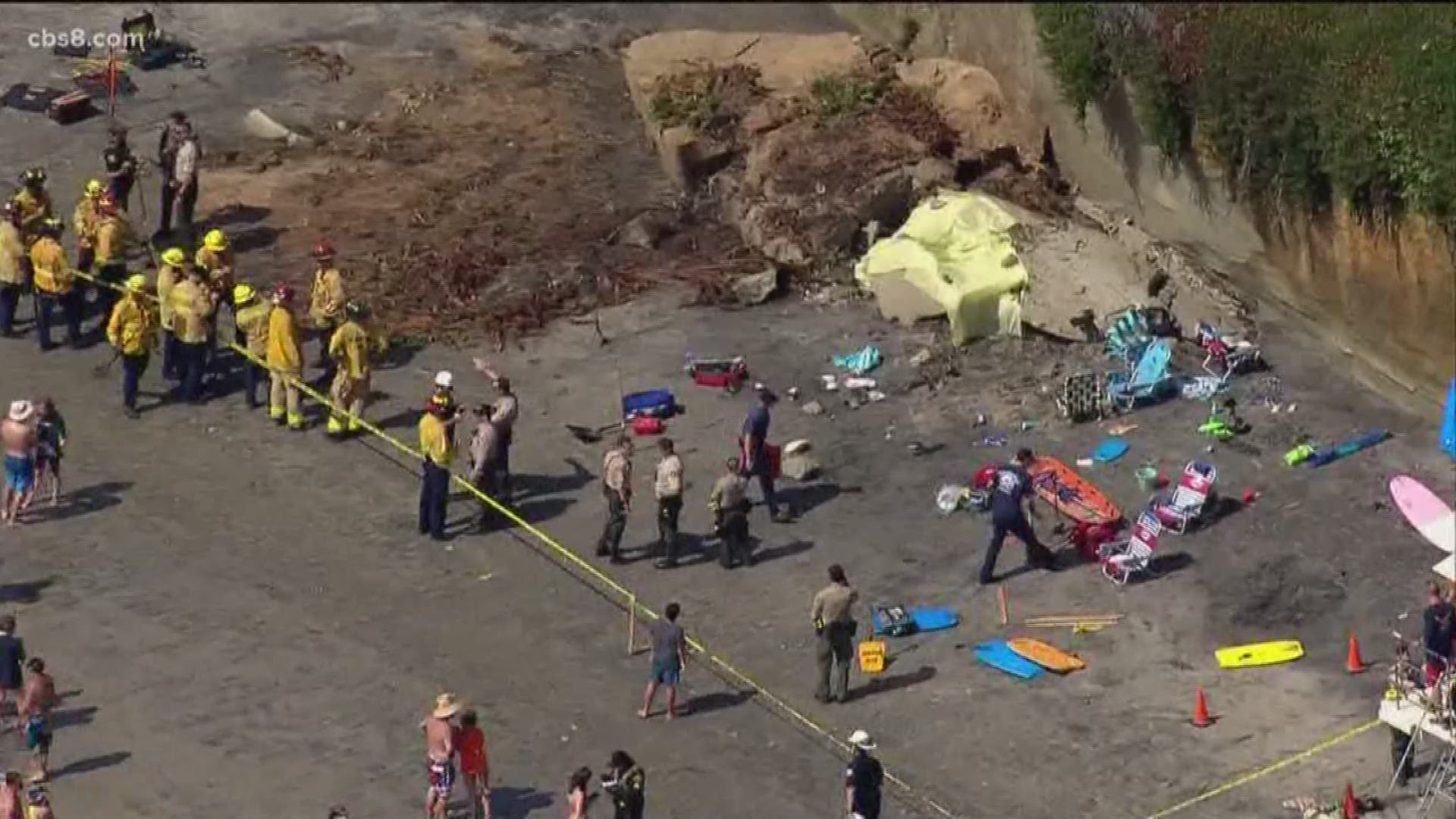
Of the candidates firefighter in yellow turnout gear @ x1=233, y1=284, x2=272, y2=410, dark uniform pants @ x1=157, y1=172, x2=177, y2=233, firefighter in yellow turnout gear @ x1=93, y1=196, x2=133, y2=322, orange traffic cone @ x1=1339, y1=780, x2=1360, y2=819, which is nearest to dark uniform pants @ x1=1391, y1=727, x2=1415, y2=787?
orange traffic cone @ x1=1339, y1=780, x2=1360, y2=819

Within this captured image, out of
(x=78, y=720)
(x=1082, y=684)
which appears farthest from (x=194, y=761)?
(x=1082, y=684)

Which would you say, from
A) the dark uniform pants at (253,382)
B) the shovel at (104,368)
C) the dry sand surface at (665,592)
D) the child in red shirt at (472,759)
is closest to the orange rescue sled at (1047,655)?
the dry sand surface at (665,592)

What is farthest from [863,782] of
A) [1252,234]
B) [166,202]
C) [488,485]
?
[166,202]

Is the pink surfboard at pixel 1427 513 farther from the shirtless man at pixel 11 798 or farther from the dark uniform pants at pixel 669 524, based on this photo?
the shirtless man at pixel 11 798

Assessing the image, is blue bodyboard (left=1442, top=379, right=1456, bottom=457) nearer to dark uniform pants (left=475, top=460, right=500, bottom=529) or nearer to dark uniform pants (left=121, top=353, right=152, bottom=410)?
dark uniform pants (left=475, top=460, right=500, bottom=529)

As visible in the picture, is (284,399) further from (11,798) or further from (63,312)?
(11,798)
